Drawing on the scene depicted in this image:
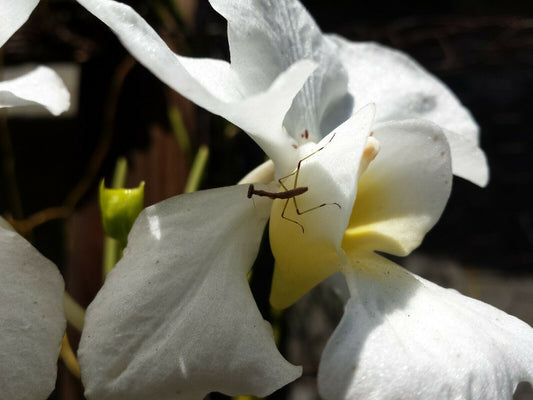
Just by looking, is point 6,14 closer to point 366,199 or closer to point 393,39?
point 366,199

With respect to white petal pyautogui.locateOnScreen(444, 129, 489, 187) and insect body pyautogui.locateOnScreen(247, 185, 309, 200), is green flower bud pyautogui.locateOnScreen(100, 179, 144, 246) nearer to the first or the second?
insect body pyautogui.locateOnScreen(247, 185, 309, 200)

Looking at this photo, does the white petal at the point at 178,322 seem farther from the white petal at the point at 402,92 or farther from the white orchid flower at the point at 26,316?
the white petal at the point at 402,92

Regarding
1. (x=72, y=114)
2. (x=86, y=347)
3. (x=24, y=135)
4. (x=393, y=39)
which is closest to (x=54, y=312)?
(x=86, y=347)

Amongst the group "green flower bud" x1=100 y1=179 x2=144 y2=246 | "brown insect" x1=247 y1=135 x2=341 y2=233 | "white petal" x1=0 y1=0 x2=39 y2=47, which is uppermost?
"white petal" x1=0 y1=0 x2=39 y2=47

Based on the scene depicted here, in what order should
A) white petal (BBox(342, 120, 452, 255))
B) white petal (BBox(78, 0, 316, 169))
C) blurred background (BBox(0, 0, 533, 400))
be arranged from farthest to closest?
blurred background (BBox(0, 0, 533, 400))
white petal (BBox(342, 120, 452, 255))
white petal (BBox(78, 0, 316, 169))

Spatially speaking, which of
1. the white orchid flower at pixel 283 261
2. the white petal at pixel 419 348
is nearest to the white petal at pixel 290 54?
the white orchid flower at pixel 283 261

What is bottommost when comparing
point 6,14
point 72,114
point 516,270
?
point 516,270

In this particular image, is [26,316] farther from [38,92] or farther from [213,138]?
[213,138]

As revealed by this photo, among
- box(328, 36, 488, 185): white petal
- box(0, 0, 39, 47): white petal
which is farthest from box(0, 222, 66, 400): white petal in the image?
box(328, 36, 488, 185): white petal
